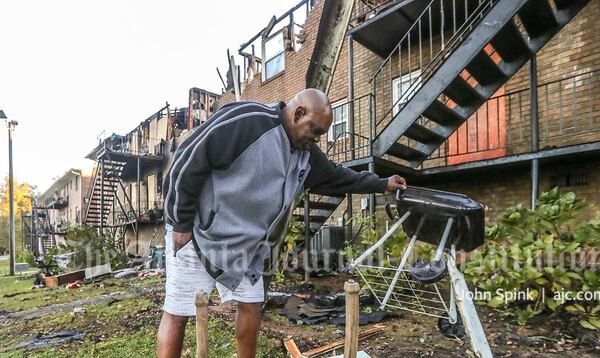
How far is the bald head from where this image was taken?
6.06 feet

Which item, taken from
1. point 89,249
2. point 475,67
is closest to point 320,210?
point 475,67

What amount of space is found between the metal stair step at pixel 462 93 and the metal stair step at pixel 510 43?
0.62 meters

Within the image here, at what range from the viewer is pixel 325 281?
263 inches

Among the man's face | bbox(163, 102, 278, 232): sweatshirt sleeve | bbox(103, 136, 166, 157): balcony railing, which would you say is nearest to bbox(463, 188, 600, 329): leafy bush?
the man's face

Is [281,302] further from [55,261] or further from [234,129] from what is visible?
[55,261]

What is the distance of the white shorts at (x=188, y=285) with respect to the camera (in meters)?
1.86

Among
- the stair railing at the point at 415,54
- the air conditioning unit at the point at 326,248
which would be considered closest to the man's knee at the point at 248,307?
the air conditioning unit at the point at 326,248

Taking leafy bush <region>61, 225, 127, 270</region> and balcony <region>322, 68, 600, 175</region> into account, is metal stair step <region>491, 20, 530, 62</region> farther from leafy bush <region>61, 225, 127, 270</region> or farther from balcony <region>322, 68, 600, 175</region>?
leafy bush <region>61, 225, 127, 270</region>

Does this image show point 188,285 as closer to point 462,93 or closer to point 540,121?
point 462,93

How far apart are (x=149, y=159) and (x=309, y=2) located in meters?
13.3

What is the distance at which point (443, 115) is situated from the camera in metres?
5.50

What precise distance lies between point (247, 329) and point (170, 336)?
0.38 meters

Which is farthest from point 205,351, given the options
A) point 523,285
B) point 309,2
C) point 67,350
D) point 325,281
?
point 309,2

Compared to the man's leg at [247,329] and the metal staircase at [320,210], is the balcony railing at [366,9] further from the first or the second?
the man's leg at [247,329]
